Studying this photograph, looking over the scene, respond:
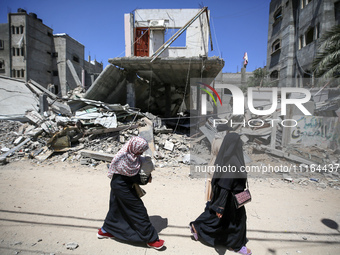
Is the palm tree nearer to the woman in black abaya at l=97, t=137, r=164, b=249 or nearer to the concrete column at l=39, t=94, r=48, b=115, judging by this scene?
the woman in black abaya at l=97, t=137, r=164, b=249

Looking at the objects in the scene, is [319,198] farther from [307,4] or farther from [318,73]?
[307,4]

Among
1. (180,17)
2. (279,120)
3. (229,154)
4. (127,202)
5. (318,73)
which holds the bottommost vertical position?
(127,202)

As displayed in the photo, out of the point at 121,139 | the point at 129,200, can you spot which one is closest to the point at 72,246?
the point at 129,200

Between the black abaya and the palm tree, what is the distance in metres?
10.7

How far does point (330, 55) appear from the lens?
8805 mm

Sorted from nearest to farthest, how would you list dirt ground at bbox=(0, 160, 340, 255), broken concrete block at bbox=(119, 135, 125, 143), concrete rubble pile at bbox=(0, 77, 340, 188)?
dirt ground at bbox=(0, 160, 340, 255) → concrete rubble pile at bbox=(0, 77, 340, 188) → broken concrete block at bbox=(119, 135, 125, 143)

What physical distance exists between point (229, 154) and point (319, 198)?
3358 mm

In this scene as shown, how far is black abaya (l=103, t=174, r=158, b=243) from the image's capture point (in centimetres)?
231

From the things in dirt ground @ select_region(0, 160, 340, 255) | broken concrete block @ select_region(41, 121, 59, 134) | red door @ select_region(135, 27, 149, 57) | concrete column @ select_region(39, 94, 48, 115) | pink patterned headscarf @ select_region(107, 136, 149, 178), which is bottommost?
dirt ground @ select_region(0, 160, 340, 255)

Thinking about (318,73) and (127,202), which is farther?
(318,73)

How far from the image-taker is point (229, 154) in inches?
90.0

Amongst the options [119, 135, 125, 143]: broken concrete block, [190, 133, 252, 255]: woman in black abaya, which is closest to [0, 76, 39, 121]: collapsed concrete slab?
[119, 135, 125, 143]: broken concrete block

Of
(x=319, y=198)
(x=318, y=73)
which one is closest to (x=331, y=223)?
(x=319, y=198)

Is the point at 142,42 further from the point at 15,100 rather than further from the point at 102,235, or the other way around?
the point at 102,235
